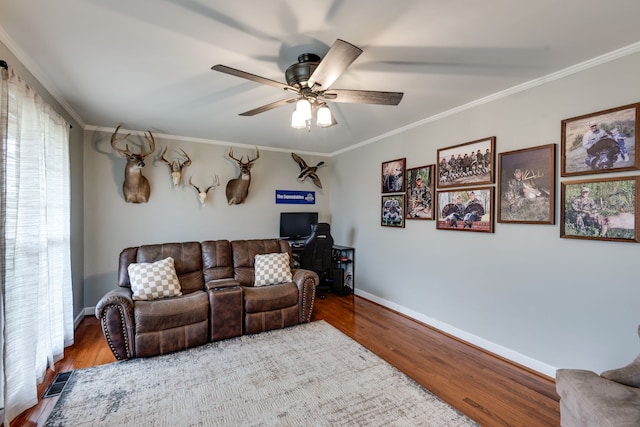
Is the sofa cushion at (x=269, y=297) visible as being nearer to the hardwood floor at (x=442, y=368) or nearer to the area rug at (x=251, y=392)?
the area rug at (x=251, y=392)

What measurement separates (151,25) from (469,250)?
337cm

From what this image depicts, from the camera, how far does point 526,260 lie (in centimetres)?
256

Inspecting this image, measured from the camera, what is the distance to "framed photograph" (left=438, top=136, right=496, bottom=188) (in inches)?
111

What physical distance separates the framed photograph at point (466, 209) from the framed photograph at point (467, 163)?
0.11 metres

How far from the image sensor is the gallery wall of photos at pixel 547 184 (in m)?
2.00

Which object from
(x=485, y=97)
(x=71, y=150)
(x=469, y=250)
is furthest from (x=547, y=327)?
(x=71, y=150)

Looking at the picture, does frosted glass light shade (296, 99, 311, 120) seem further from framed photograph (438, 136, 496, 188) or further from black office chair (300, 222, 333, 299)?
black office chair (300, 222, 333, 299)

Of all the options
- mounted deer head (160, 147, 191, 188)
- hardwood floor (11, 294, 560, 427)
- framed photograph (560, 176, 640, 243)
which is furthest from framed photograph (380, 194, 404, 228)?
mounted deer head (160, 147, 191, 188)

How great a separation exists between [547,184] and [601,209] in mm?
403

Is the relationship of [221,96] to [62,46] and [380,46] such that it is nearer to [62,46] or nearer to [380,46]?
[62,46]

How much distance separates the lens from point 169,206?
4301mm

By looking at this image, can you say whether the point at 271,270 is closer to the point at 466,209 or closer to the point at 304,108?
the point at 304,108

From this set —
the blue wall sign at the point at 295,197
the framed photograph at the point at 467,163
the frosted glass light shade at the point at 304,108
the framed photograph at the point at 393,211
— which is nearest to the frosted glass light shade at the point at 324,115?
the frosted glass light shade at the point at 304,108

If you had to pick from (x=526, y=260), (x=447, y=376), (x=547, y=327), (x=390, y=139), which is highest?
(x=390, y=139)
